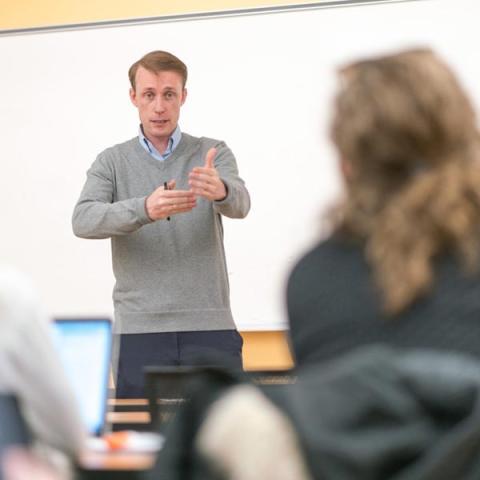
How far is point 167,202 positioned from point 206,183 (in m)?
0.14

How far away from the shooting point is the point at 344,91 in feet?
4.48

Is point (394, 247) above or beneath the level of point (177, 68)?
beneath

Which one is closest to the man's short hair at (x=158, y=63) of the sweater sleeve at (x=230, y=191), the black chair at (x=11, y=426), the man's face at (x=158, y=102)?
the man's face at (x=158, y=102)

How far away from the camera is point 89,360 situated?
6.49 feet

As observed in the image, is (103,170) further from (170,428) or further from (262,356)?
(170,428)

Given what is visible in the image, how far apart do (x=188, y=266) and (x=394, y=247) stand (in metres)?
1.75

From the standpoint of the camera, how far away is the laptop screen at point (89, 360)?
1.96 metres

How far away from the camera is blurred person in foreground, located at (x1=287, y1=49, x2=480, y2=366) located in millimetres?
1247

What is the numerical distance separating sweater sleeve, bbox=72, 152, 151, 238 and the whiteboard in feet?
4.04

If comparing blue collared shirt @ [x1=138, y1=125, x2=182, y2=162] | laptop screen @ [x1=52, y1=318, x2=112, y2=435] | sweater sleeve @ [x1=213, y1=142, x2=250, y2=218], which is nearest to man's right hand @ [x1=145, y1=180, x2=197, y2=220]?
sweater sleeve @ [x1=213, y1=142, x2=250, y2=218]

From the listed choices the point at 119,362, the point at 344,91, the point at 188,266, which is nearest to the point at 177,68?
the point at 188,266

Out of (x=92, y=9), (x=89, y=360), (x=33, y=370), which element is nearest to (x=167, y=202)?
(x=89, y=360)

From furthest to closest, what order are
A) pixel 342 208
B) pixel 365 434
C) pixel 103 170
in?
pixel 103 170
pixel 342 208
pixel 365 434

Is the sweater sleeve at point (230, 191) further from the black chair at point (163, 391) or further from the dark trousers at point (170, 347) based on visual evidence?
the black chair at point (163, 391)
